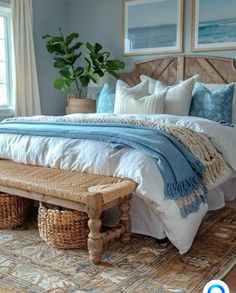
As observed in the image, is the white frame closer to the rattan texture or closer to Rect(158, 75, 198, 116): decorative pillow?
Rect(158, 75, 198, 116): decorative pillow

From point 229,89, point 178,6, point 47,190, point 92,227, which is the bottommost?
point 92,227

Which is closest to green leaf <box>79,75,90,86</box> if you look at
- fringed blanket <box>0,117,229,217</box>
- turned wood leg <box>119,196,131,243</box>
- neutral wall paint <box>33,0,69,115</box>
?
neutral wall paint <box>33,0,69,115</box>

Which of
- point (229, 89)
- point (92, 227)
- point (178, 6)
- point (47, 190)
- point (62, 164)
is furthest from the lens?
point (178, 6)

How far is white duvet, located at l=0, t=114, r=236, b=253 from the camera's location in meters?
2.13

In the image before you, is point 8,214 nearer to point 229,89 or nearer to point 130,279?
point 130,279

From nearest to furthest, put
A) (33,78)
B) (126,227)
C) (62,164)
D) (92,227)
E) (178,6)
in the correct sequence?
(92,227) → (126,227) → (62,164) → (178,6) → (33,78)

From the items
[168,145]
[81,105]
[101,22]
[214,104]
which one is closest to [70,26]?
[101,22]

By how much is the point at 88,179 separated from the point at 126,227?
1.28 feet

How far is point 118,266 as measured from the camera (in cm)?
204

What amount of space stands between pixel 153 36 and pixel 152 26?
127mm

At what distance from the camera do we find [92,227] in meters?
1.99

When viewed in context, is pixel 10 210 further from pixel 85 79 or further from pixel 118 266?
pixel 85 79

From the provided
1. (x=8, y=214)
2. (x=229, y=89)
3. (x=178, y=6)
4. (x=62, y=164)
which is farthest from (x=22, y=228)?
(x=178, y=6)

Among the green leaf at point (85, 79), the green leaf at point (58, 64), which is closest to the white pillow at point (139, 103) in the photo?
the green leaf at point (85, 79)
